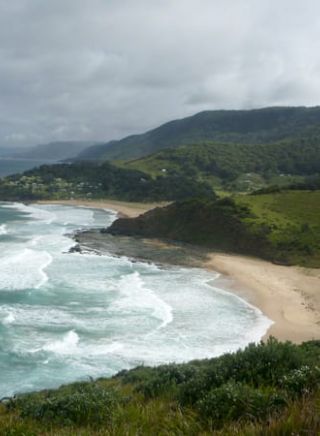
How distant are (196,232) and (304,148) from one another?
314 feet

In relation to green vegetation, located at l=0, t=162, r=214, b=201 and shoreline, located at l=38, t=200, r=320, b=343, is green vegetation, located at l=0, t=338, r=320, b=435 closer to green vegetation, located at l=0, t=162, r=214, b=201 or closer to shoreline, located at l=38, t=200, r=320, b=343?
shoreline, located at l=38, t=200, r=320, b=343

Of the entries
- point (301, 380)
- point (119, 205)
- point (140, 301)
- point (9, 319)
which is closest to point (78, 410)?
point (301, 380)

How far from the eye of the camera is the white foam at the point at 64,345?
27016 millimetres

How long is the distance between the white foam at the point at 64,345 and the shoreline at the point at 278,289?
10.8 meters

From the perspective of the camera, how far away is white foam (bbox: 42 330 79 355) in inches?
1064

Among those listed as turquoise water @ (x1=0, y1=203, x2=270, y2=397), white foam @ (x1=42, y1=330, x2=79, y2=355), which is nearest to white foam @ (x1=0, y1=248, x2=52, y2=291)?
turquoise water @ (x1=0, y1=203, x2=270, y2=397)

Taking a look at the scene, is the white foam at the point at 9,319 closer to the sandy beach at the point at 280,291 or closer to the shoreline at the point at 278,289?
the shoreline at the point at 278,289

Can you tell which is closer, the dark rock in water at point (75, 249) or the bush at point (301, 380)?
the bush at point (301, 380)

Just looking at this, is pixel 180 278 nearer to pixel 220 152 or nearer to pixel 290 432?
pixel 290 432

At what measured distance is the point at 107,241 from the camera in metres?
67.4

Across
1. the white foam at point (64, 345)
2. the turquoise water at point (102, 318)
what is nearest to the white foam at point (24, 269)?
the turquoise water at point (102, 318)

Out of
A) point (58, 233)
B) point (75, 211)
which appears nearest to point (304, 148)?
point (75, 211)

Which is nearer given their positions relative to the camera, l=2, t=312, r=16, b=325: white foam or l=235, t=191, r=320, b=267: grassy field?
l=2, t=312, r=16, b=325: white foam

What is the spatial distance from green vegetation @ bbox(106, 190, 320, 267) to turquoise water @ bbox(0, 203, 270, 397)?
11.6m
